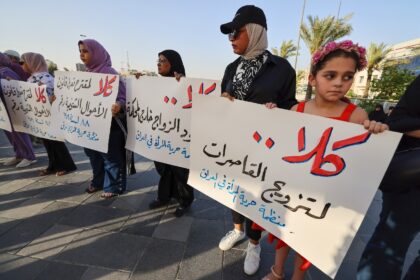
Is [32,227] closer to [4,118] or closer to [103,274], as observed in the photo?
[103,274]

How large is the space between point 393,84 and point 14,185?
573 inches

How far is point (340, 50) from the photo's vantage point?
4.01ft

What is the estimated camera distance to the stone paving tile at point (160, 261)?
72.1 inches

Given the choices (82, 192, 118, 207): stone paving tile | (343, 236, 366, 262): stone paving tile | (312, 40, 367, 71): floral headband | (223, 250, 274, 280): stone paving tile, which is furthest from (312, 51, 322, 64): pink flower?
(82, 192, 118, 207): stone paving tile

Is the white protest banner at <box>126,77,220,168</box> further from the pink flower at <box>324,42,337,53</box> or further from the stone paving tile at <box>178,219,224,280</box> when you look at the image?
the pink flower at <box>324,42,337,53</box>

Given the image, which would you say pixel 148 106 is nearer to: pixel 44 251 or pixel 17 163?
pixel 44 251

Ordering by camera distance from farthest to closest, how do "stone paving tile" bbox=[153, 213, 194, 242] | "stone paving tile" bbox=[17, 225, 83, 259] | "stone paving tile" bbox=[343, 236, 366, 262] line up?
"stone paving tile" bbox=[153, 213, 194, 242]
"stone paving tile" bbox=[343, 236, 366, 262]
"stone paving tile" bbox=[17, 225, 83, 259]

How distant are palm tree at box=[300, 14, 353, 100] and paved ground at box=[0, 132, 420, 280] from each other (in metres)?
19.1

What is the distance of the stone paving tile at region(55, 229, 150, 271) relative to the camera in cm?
194

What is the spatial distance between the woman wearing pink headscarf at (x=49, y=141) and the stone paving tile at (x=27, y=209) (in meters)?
0.84

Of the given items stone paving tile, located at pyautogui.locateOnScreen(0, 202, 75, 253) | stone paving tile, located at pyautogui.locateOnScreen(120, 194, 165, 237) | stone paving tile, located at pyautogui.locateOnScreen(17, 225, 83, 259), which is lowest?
stone paving tile, located at pyautogui.locateOnScreen(0, 202, 75, 253)

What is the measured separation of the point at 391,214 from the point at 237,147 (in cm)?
99

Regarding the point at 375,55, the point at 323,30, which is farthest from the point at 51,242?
the point at 375,55

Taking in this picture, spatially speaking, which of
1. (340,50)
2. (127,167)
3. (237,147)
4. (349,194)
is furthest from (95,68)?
(349,194)
